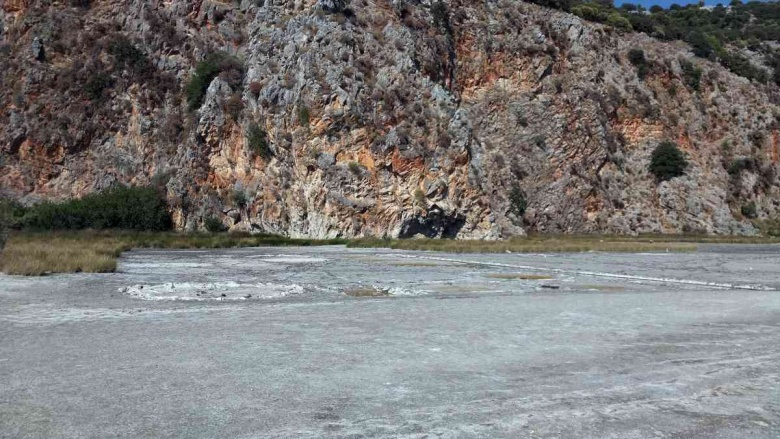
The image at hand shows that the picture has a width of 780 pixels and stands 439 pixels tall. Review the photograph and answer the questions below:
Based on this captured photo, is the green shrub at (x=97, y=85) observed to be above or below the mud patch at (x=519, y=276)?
above

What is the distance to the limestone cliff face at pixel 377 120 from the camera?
51406mm

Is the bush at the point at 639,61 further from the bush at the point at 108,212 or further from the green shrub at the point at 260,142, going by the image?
the bush at the point at 108,212

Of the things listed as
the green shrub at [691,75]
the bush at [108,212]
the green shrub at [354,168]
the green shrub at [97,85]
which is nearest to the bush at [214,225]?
the bush at [108,212]

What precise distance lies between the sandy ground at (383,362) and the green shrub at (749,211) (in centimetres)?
5395

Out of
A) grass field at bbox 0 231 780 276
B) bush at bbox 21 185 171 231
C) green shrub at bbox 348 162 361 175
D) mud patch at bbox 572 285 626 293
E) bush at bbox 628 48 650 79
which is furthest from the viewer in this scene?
bush at bbox 628 48 650 79

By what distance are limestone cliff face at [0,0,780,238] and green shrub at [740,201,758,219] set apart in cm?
64

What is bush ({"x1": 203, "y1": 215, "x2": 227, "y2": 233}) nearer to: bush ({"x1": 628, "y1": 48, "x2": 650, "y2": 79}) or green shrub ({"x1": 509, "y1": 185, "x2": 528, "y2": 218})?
green shrub ({"x1": 509, "y1": 185, "x2": 528, "y2": 218})

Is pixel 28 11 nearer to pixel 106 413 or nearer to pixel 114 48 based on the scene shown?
pixel 114 48

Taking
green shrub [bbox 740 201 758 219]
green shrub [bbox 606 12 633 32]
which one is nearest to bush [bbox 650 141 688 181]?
green shrub [bbox 740 201 758 219]

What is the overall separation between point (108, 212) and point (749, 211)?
199ft

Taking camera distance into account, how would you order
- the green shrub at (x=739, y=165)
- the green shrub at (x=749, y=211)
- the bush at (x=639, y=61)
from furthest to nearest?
the bush at (x=639, y=61) < the green shrub at (x=739, y=165) < the green shrub at (x=749, y=211)

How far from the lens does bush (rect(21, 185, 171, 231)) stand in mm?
52625

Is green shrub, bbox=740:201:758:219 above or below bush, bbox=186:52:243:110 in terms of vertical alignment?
below

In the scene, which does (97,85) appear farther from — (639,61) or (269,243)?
(639,61)
